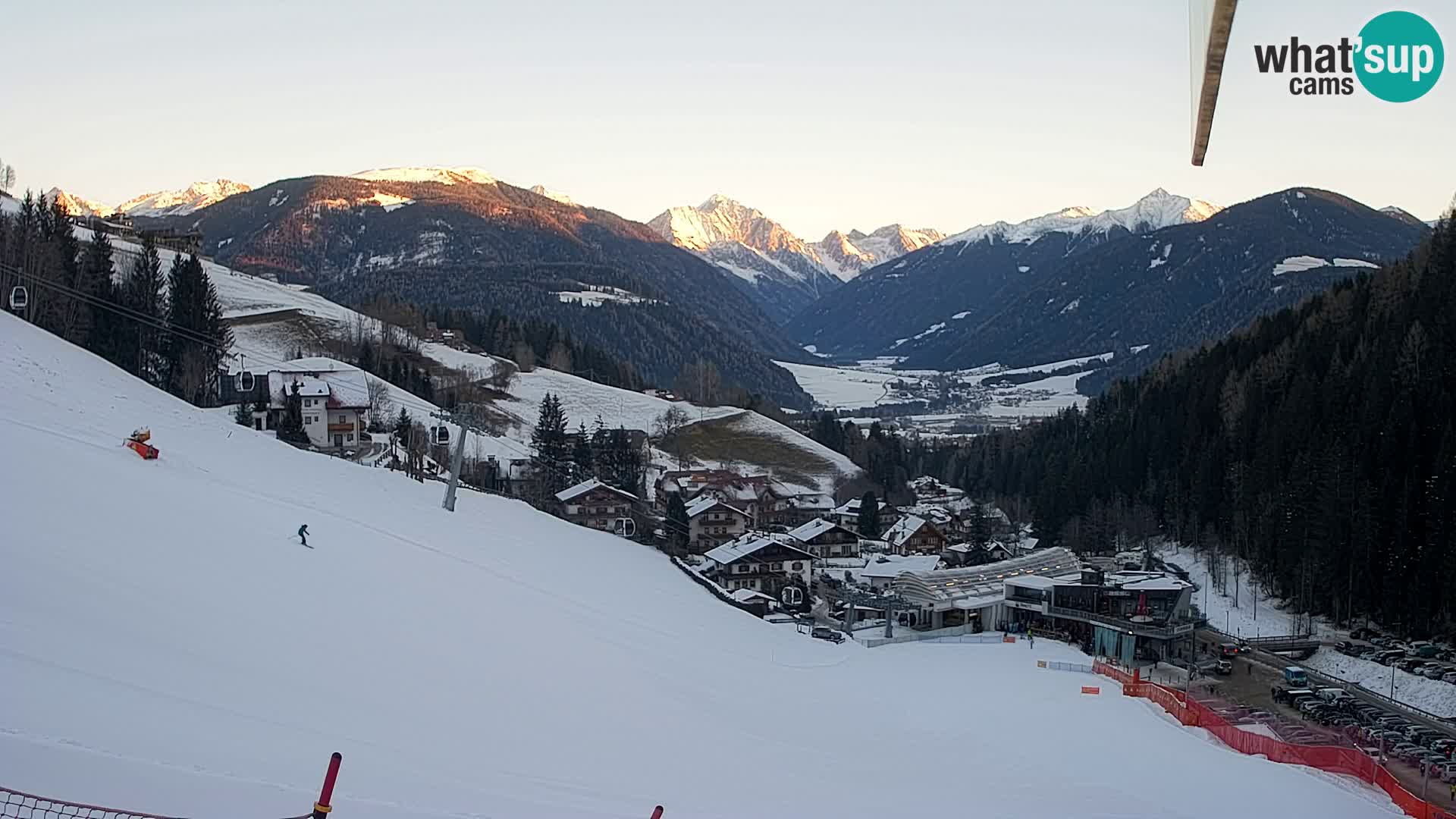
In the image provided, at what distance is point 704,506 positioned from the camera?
52.4 metres

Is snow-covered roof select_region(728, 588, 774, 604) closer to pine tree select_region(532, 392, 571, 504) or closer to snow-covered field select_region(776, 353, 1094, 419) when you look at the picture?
pine tree select_region(532, 392, 571, 504)

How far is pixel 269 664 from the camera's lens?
9391 millimetres

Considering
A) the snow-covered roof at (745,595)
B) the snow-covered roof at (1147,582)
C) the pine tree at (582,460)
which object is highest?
the pine tree at (582,460)

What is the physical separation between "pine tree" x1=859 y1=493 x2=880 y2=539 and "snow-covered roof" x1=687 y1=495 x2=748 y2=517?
699 centimetres

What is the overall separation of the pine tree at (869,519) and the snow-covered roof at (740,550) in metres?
13.4

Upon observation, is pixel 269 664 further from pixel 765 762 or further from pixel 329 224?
pixel 329 224

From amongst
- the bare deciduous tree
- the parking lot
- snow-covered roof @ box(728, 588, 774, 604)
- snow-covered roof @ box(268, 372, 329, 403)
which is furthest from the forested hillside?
snow-covered roof @ box(268, 372, 329, 403)

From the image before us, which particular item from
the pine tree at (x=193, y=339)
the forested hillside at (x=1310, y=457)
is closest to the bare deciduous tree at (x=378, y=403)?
the pine tree at (x=193, y=339)

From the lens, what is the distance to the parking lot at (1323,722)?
58.2ft

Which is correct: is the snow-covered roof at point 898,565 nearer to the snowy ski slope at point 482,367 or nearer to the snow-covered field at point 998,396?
the snowy ski slope at point 482,367

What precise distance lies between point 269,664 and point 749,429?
2991 inches

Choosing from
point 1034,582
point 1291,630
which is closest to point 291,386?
point 1034,582

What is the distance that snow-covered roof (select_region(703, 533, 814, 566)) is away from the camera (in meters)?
41.8

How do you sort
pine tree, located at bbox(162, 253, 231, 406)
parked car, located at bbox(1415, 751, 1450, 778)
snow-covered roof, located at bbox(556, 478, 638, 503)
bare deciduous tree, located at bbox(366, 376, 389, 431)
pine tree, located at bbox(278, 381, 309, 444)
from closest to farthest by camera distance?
parked car, located at bbox(1415, 751, 1450, 778) < pine tree, located at bbox(278, 381, 309, 444) < pine tree, located at bbox(162, 253, 231, 406) < snow-covered roof, located at bbox(556, 478, 638, 503) < bare deciduous tree, located at bbox(366, 376, 389, 431)
